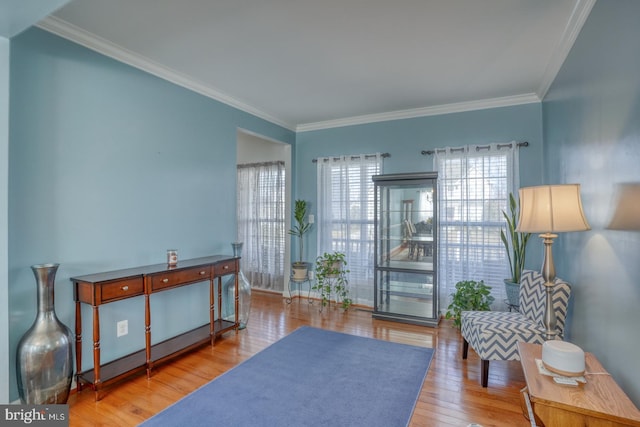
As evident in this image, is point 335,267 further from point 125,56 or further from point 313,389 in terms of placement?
point 125,56

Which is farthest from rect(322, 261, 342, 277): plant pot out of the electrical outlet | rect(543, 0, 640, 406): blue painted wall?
rect(543, 0, 640, 406): blue painted wall

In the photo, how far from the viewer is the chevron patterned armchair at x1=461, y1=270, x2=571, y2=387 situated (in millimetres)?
2434

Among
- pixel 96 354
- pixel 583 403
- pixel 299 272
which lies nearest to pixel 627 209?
pixel 583 403

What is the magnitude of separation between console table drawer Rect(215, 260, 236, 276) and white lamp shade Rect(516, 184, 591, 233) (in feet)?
8.82

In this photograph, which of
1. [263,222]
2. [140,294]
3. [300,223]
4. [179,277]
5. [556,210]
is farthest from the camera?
[263,222]

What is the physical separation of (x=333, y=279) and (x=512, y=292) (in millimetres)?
2264

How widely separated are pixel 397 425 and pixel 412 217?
2613 mm

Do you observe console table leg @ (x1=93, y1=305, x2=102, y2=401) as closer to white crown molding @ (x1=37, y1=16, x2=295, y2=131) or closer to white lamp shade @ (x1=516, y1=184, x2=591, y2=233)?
white crown molding @ (x1=37, y1=16, x2=295, y2=131)

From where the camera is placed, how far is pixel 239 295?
3.76 m

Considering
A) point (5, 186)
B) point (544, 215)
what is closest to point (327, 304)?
point (544, 215)

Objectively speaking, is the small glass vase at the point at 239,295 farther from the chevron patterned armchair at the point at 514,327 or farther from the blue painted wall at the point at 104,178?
the chevron patterned armchair at the point at 514,327

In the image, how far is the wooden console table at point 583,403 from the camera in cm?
128

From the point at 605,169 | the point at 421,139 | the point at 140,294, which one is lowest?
the point at 140,294

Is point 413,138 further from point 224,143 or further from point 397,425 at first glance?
point 397,425
